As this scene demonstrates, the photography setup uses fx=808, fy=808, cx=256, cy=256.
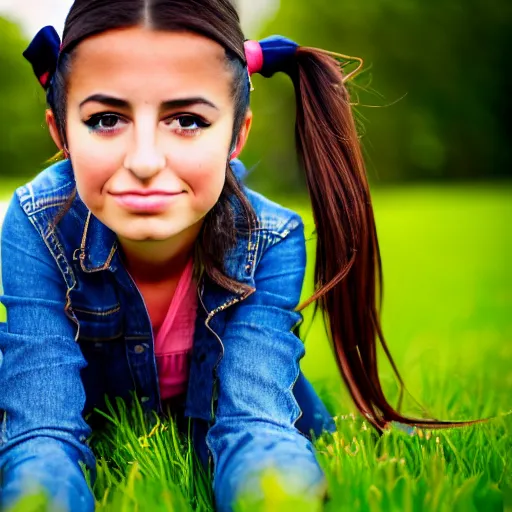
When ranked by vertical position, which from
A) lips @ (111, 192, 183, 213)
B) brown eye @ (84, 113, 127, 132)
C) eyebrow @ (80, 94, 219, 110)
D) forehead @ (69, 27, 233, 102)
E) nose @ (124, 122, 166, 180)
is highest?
forehead @ (69, 27, 233, 102)

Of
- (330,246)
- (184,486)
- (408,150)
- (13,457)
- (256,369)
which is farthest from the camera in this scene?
(408,150)

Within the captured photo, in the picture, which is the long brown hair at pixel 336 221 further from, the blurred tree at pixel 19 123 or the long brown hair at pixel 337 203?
the blurred tree at pixel 19 123

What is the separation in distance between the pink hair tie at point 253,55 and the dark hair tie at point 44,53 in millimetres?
451

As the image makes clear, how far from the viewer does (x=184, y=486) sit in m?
1.80

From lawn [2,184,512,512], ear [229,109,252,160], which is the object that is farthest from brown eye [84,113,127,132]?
lawn [2,184,512,512]

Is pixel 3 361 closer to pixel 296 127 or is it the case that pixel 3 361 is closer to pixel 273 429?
pixel 273 429

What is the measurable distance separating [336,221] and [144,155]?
59 centimetres

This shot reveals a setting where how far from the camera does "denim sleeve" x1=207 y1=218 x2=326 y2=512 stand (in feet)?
5.27

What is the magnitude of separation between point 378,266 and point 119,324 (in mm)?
714

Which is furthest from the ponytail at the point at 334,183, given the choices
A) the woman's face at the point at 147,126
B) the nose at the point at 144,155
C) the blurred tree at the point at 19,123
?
the blurred tree at the point at 19,123

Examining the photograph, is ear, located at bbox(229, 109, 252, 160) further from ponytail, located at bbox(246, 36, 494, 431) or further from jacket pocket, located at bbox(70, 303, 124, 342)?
jacket pocket, located at bbox(70, 303, 124, 342)

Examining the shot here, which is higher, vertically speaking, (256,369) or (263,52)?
(263,52)

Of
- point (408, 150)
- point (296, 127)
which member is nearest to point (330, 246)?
point (296, 127)

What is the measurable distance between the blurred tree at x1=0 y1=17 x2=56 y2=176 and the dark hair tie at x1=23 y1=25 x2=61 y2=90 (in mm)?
14874
